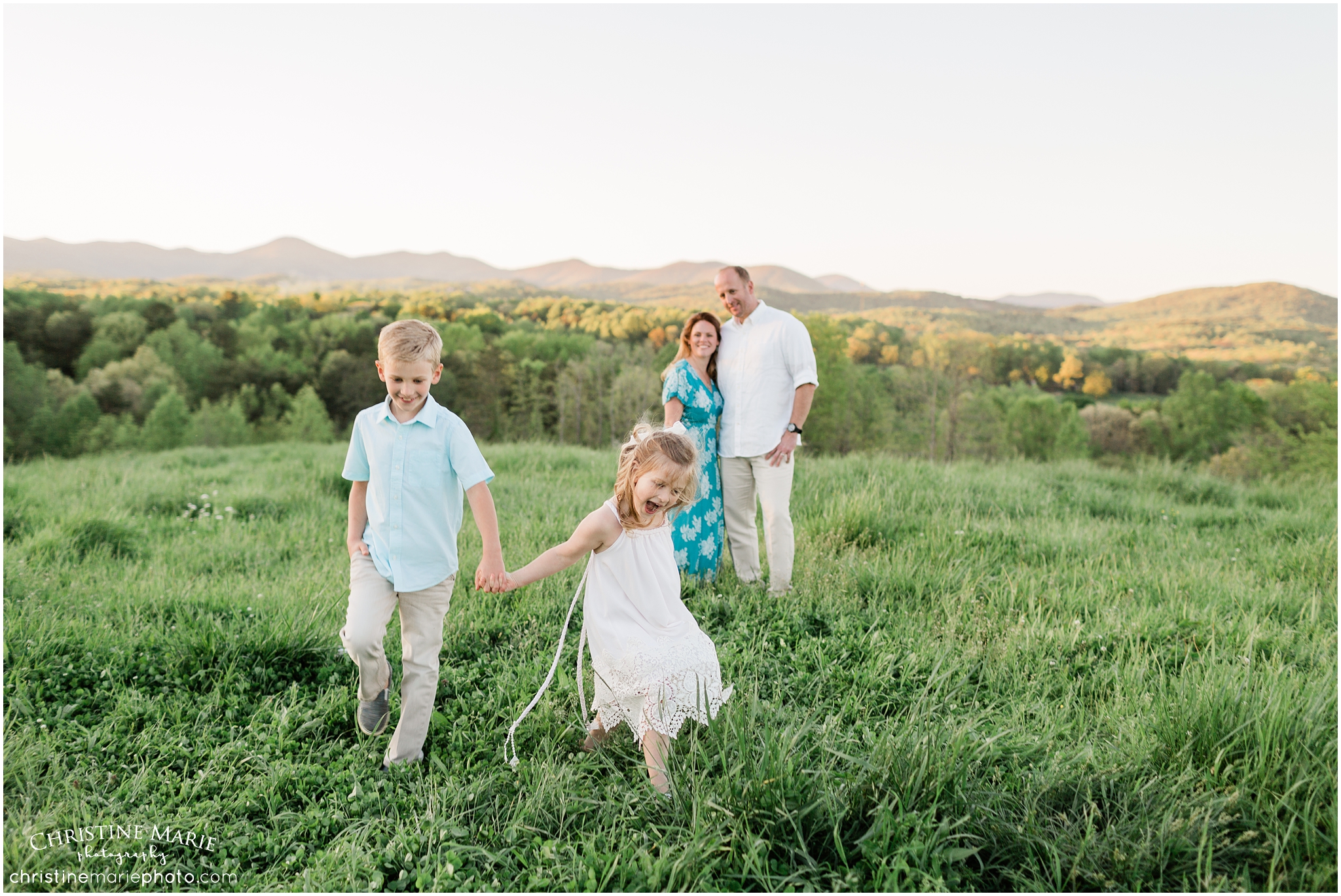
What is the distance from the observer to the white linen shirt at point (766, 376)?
5527 millimetres

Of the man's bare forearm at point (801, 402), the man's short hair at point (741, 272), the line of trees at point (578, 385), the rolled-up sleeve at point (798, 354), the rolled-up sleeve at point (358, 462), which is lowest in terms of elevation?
the line of trees at point (578, 385)

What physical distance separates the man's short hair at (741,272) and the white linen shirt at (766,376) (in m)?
0.23

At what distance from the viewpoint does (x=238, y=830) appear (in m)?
2.83

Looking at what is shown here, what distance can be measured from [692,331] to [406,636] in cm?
328

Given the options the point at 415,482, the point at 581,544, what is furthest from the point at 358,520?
the point at 581,544

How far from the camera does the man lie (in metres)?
5.45

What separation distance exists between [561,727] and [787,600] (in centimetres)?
200

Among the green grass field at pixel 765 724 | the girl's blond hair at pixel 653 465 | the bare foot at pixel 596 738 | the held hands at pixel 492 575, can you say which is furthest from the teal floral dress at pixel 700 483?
the held hands at pixel 492 575

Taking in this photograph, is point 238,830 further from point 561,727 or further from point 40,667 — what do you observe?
point 40,667

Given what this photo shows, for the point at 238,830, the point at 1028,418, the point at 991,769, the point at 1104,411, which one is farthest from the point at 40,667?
the point at 1104,411

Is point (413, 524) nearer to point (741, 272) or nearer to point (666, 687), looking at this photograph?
point (666, 687)

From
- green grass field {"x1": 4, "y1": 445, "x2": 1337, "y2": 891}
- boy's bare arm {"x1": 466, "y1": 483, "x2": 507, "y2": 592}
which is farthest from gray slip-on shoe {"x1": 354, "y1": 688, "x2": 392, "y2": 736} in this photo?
boy's bare arm {"x1": 466, "y1": 483, "x2": 507, "y2": 592}

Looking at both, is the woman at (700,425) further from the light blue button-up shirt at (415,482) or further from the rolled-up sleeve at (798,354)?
the light blue button-up shirt at (415,482)

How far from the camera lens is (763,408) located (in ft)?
18.2
